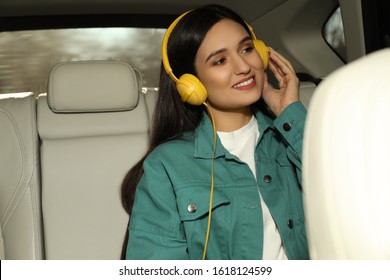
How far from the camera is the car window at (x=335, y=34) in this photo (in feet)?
7.80

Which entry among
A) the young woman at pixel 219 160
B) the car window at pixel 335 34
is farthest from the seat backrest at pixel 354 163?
the car window at pixel 335 34

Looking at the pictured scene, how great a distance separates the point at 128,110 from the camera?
179 centimetres

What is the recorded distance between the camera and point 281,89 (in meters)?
1.62

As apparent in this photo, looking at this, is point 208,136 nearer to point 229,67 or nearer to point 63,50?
point 229,67

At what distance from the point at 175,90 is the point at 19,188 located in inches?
21.1

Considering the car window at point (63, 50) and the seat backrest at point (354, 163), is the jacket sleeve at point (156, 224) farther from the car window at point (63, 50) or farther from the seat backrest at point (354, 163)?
the car window at point (63, 50)

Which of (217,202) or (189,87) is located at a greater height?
(189,87)

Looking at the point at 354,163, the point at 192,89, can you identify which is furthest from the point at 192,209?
the point at 354,163

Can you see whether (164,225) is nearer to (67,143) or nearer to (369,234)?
(67,143)

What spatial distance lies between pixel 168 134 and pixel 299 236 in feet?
1.51

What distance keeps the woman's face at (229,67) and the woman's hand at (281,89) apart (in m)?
0.10

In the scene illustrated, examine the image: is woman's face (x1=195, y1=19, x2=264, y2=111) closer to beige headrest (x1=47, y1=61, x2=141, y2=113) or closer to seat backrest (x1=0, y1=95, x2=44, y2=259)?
beige headrest (x1=47, y1=61, x2=141, y2=113)

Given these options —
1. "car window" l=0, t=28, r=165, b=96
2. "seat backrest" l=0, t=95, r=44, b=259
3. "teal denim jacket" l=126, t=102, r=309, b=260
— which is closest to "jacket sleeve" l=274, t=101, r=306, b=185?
"teal denim jacket" l=126, t=102, r=309, b=260
